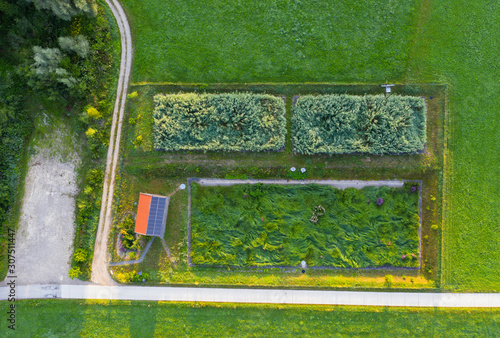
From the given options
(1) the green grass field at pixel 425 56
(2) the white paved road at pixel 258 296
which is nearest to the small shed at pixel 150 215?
(2) the white paved road at pixel 258 296

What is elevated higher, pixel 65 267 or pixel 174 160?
pixel 174 160

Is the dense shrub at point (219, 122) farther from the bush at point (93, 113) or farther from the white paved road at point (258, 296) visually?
the white paved road at point (258, 296)

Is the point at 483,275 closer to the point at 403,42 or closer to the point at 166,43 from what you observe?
the point at 403,42

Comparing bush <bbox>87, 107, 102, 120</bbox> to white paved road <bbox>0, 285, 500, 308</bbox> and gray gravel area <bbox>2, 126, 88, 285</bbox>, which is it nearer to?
gray gravel area <bbox>2, 126, 88, 285</bbox>

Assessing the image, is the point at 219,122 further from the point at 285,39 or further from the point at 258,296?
the point at 258,296

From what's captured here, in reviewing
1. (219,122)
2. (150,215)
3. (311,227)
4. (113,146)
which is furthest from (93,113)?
(311,227)

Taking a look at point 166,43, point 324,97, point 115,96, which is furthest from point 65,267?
point 324,97
